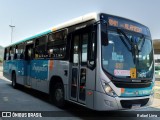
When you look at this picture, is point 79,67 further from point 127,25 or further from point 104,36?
point 127,25

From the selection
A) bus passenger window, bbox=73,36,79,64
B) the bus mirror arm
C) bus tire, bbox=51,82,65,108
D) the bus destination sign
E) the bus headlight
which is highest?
the bus destination sign

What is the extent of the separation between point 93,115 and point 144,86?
188 cm

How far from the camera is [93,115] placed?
8.10 m

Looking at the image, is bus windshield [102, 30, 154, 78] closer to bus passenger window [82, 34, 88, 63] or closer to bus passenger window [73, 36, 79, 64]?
bus passenger window [82, 34, 88, 63]

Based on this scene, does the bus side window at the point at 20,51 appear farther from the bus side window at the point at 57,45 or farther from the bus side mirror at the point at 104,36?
the bus side mirror at the point at 104,36

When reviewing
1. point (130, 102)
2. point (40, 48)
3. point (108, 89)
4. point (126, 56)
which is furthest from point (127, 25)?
point (40, 48)

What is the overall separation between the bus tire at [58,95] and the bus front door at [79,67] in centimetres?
83

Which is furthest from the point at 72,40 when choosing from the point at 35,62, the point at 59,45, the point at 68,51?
the point at 35,62

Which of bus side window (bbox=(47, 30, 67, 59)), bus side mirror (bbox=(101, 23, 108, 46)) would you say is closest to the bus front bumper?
bus side mirror (bbox=(101, 23, 108, 46))

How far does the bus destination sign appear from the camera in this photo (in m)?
7.22

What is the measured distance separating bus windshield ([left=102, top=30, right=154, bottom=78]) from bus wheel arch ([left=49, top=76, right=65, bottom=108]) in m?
2.40

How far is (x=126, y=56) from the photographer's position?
713 cm

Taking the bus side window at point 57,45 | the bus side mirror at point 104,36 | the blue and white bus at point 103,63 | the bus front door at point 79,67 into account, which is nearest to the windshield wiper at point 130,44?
the blue and white bus at point 103,63

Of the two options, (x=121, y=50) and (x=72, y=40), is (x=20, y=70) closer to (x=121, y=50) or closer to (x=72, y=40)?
(x=72, y=40)
